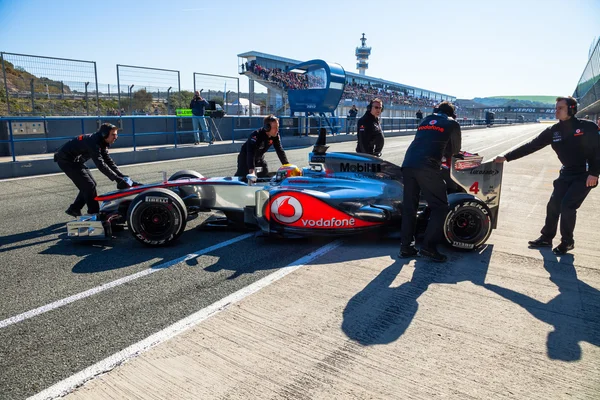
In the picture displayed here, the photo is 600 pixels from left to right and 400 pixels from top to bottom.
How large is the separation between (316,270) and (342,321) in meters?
1.12

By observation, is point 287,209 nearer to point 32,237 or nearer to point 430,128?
point 430,128

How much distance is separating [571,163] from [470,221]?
1375mm

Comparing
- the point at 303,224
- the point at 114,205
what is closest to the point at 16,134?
the point at 114,205

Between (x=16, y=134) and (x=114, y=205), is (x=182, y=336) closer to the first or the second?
(x=114, y=205)

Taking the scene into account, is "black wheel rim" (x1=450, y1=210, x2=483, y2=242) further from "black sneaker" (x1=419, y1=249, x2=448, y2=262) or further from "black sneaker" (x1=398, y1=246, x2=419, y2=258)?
"black sneaker" (x1=398, y1=246, x2=419, y2=258)

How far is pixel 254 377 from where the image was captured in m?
2.63

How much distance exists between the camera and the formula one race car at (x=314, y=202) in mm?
5055

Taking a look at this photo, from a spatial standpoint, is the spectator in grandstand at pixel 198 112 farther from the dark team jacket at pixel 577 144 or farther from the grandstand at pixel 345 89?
the dark team jacket at pixel 577 144

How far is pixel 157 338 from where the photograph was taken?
9.97ft

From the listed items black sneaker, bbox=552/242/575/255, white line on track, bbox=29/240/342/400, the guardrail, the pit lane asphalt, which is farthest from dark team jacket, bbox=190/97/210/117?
black sneaker, bbox=552/242/575/255

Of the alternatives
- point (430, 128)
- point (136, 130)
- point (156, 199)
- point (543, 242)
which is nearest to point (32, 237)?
point (156, 199)

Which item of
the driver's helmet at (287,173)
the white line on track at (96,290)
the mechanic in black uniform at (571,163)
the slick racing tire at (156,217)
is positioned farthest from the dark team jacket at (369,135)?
the slick racing tire at (156,217)

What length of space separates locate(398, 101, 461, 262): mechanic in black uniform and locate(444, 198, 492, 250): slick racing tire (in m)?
0.32

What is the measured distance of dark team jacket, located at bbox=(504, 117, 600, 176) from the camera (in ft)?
16.3
